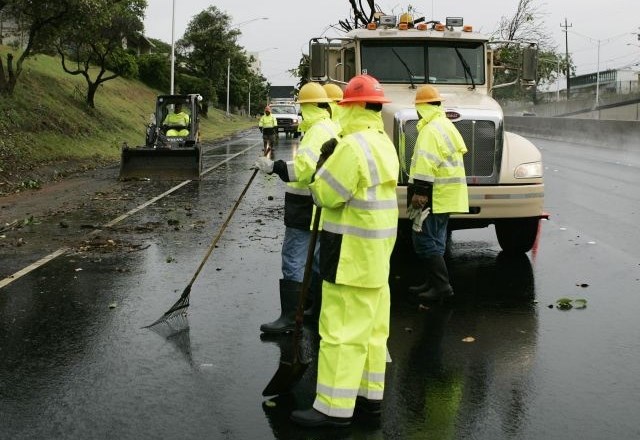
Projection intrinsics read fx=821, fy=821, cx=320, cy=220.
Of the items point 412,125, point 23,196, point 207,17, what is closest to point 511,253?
point 412,125

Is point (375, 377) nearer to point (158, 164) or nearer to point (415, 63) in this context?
point (415, 63)

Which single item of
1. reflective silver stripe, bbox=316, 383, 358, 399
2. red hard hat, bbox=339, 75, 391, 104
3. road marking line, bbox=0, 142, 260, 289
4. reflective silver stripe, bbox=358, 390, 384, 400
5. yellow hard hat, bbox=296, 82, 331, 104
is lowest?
reflective silver stripe, bbox=358, 390, 384, 400

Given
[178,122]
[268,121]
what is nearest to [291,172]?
[178,122]

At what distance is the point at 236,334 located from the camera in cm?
659

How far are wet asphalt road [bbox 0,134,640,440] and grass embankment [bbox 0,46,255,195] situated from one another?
10.1m

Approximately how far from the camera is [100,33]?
115 feet

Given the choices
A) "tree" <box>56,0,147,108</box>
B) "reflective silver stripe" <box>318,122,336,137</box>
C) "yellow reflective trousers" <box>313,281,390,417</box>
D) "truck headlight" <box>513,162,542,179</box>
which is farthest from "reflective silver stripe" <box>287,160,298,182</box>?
"tree" <box>56,0,147,108</box>

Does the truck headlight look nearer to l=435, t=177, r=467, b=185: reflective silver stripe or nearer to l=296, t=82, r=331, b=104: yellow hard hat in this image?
l=435, t=177, r=467, b=185: reflective silver stripe

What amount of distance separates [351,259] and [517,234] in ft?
19.3

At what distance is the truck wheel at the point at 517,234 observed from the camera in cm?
988

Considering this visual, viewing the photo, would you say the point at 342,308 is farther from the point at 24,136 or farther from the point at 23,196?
the point at 24,136

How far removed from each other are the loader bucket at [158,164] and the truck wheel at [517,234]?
35.3 ft

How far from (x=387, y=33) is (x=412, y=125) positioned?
78.7 inches

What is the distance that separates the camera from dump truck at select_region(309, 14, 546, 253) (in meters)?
9.34
